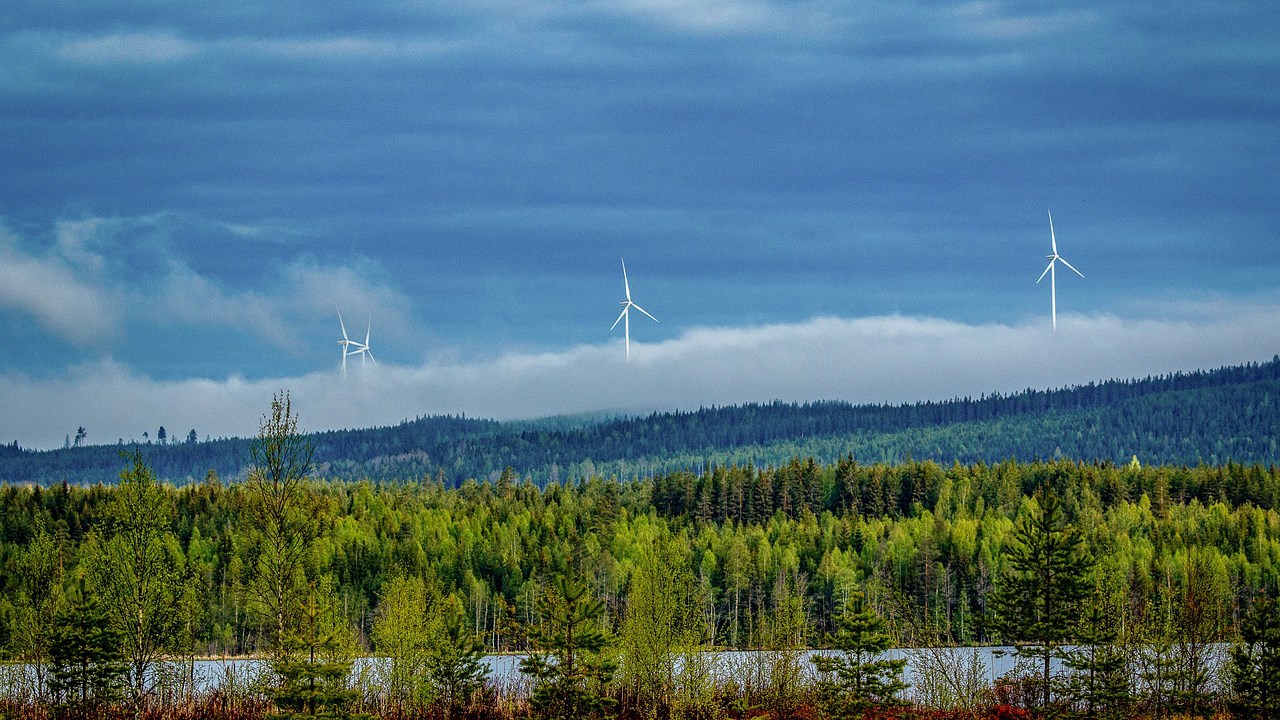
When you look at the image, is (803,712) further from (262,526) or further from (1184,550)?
(1184,550)

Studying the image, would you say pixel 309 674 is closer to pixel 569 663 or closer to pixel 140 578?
pixel 140 578

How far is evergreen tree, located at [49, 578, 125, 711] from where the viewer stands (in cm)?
9375

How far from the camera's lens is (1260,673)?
9469cm

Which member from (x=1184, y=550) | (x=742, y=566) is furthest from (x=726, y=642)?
(x=1184, y=550)

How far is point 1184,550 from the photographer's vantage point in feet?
647

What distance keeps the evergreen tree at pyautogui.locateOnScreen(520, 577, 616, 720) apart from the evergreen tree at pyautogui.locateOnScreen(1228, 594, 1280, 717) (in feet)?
114

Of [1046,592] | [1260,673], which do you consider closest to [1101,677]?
[1046,592]

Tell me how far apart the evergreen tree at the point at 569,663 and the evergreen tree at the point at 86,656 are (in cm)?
2291

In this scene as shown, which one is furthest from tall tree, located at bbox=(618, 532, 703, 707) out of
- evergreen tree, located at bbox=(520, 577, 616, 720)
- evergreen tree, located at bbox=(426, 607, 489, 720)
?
evergreen tree, located at bbox=(426, 607, 489, 720)

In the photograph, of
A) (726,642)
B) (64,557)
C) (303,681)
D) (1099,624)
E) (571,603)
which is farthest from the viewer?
(726,642)

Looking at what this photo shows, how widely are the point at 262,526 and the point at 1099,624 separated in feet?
168

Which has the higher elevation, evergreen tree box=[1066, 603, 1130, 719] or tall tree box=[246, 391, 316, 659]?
tall tree box=[246, 391, 316, 659]

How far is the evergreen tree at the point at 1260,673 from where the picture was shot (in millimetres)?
93812

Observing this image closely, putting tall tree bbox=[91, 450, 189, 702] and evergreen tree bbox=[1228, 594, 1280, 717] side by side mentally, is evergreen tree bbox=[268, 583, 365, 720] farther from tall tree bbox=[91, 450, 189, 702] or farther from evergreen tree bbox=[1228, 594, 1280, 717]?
evergreen tree bbox=[1228, 594, 1280, 717]
